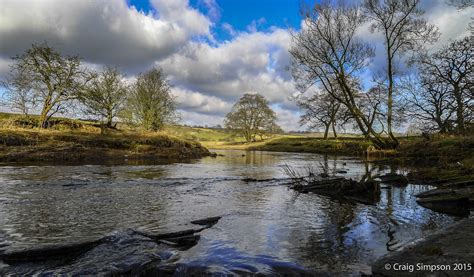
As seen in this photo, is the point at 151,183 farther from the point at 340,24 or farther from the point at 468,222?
the point at 340,24

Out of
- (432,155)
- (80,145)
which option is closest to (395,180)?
(432,155)

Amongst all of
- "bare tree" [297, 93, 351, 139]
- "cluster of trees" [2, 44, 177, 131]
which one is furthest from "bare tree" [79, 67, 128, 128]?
"bare tree" [297, 93, 351, 139]

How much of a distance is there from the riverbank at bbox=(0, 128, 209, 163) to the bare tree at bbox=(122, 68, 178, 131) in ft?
34.0

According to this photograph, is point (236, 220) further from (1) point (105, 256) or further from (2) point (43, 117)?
(2) point (43, 117)

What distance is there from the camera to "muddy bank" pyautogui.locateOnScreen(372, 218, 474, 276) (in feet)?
13.1

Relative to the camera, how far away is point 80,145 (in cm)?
2689

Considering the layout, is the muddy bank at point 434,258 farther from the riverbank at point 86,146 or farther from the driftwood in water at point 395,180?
the riverbank at point 86,146

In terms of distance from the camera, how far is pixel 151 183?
14.0 metres

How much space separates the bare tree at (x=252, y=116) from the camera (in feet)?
251

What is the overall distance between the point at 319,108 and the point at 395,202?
47520 millimetres

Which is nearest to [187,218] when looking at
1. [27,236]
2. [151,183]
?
[27,236]

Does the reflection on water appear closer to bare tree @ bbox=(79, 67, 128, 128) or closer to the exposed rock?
the exposed rock

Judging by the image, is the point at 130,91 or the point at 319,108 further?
the point at 319,108

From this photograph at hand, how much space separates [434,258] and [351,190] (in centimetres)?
730
